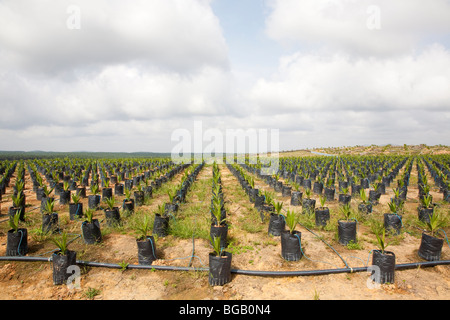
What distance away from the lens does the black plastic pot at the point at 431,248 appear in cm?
399

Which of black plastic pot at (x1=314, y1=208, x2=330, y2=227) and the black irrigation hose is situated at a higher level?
black plastic pot at (x1=314, y1=208, x2=330, y2=227)

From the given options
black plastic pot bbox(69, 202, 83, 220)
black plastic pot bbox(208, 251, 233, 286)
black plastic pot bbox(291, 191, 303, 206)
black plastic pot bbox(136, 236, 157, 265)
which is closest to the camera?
black plastic pot bbox(208, 251, 233, 286)

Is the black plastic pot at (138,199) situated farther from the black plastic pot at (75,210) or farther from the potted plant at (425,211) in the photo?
the potted plant at (425,211)

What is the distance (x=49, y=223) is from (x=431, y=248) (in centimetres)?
755

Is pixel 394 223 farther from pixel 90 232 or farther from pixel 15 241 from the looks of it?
pixel 15 241

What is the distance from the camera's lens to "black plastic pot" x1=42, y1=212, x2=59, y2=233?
522 centimetres

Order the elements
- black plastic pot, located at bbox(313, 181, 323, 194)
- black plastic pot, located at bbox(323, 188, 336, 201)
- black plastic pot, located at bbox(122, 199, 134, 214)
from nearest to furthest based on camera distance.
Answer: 1. black plastic pot, located at bbox(122, 199, 134, 214)
2. black plastic pot, located at bbox(323, 188, 336, 201)
3. black plastic pot, located at bbox(313, 181, 323, 194)

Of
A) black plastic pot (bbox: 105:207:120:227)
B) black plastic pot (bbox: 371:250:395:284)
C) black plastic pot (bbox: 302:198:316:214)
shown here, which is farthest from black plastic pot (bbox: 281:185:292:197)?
black plastic pot (bbox: 105:207:120:227)

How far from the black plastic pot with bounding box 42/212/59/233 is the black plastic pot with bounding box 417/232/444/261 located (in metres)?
7.26

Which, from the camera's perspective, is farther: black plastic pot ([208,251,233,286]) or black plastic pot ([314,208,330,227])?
black plastic pot ([314,208,330,227])

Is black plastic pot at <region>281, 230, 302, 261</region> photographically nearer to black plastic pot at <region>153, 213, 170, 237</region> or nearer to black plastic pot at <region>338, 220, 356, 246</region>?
black plastic pot at <region>338, 220, 356, 246</region>

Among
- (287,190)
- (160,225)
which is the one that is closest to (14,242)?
(160,225)
